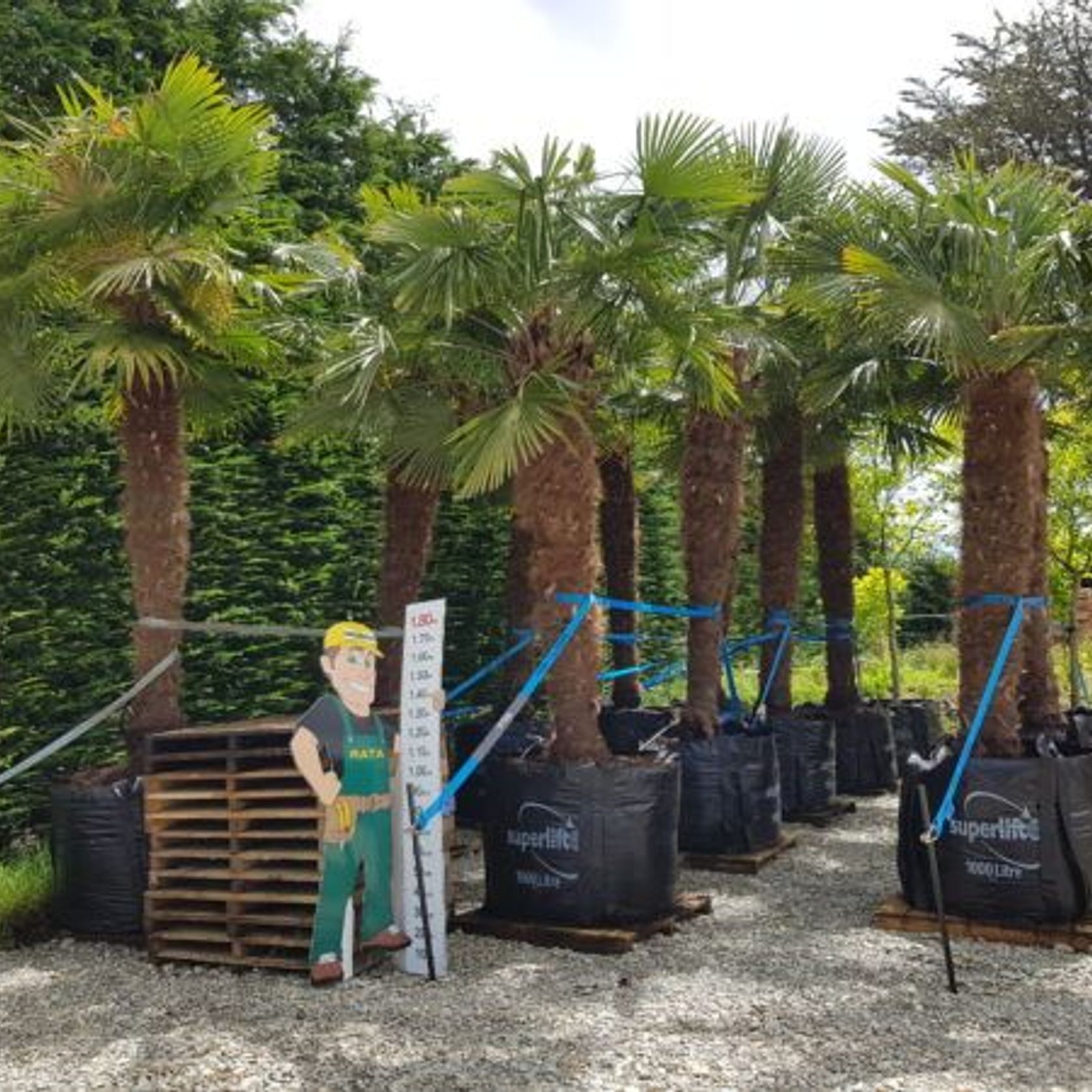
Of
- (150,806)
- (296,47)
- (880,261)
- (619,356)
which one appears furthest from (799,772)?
(296,47)

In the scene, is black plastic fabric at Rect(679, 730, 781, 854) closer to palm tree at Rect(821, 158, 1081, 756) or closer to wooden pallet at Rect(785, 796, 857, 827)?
wooden pallet at Rect(785, 796, 857, 827)

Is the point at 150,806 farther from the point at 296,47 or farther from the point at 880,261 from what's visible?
the point at 296,47

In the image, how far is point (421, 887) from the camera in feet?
18.0

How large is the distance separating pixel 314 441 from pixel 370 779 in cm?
485

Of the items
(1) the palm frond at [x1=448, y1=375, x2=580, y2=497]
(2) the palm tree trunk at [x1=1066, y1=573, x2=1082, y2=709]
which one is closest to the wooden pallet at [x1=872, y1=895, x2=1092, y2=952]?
(1) the palm frond at [x1=448, y1=375, x2=580, y2=497]

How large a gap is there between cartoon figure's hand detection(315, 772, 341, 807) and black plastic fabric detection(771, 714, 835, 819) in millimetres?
5199

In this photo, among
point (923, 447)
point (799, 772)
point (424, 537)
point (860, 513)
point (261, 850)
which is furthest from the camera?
point (860, 513)

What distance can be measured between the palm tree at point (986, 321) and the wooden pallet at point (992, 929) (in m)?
0.93

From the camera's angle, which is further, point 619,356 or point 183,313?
point 619,356

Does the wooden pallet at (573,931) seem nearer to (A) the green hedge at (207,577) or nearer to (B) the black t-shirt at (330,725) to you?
(B) the black t-shirt at (330,725)

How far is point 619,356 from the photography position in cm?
757

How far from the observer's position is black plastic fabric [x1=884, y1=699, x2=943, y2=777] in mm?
11867

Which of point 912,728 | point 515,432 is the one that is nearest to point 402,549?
point 515,432

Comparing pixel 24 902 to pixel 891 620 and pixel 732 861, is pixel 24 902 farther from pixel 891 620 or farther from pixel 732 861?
pixel 891 620
